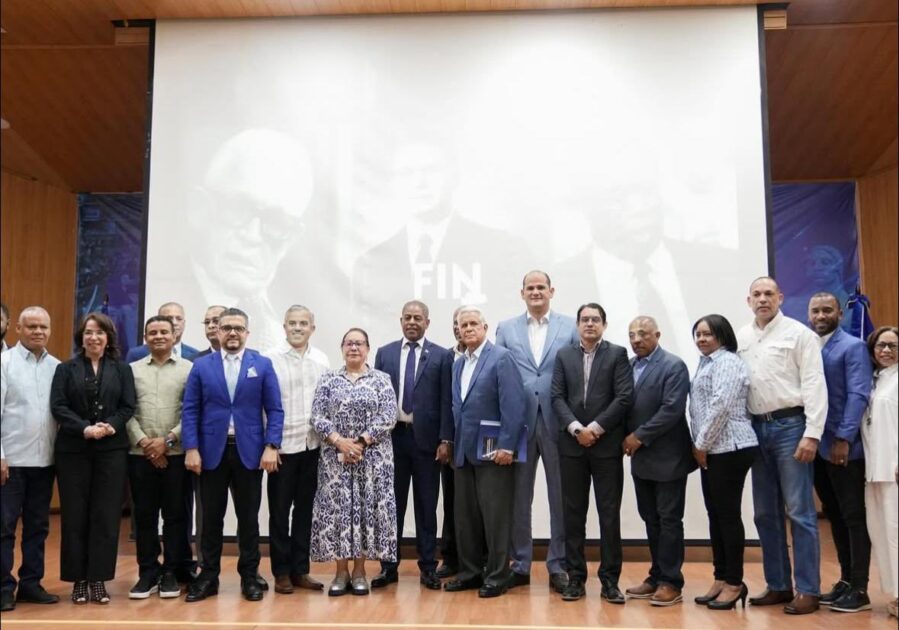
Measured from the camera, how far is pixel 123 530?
729 centimetres

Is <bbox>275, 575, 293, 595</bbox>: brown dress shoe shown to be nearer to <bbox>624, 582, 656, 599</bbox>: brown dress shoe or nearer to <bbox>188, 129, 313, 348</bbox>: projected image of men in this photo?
<bbox>624, 582, 656, 599</bbox>: brown dress shoe

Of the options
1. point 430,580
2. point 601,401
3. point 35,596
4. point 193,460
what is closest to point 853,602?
point 601,401

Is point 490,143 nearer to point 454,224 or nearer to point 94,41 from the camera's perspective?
point 454,224

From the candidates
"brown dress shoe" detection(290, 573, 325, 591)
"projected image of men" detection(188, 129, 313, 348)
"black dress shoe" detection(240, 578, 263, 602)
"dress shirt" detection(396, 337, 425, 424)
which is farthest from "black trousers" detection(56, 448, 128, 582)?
"projected image of men" detection(188, 129, 313, 348)

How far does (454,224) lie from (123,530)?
3.99m

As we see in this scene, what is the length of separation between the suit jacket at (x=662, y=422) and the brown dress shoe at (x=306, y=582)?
1.84 metres

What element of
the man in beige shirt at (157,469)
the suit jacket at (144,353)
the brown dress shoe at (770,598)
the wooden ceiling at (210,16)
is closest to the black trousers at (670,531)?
the brown dress shoe at (770,598)

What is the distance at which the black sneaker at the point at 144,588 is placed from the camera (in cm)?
445

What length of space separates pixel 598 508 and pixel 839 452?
1.24 meters

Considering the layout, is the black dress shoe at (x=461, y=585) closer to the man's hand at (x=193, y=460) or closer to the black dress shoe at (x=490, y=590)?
the black dress shoe at (x=490, y=590)

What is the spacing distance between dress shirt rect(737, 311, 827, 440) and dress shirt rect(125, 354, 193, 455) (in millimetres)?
3031

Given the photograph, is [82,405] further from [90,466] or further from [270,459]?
[270,459]

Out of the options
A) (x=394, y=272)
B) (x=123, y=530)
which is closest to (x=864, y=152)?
A: (x=394, y=272)

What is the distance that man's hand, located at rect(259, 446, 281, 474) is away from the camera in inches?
176
